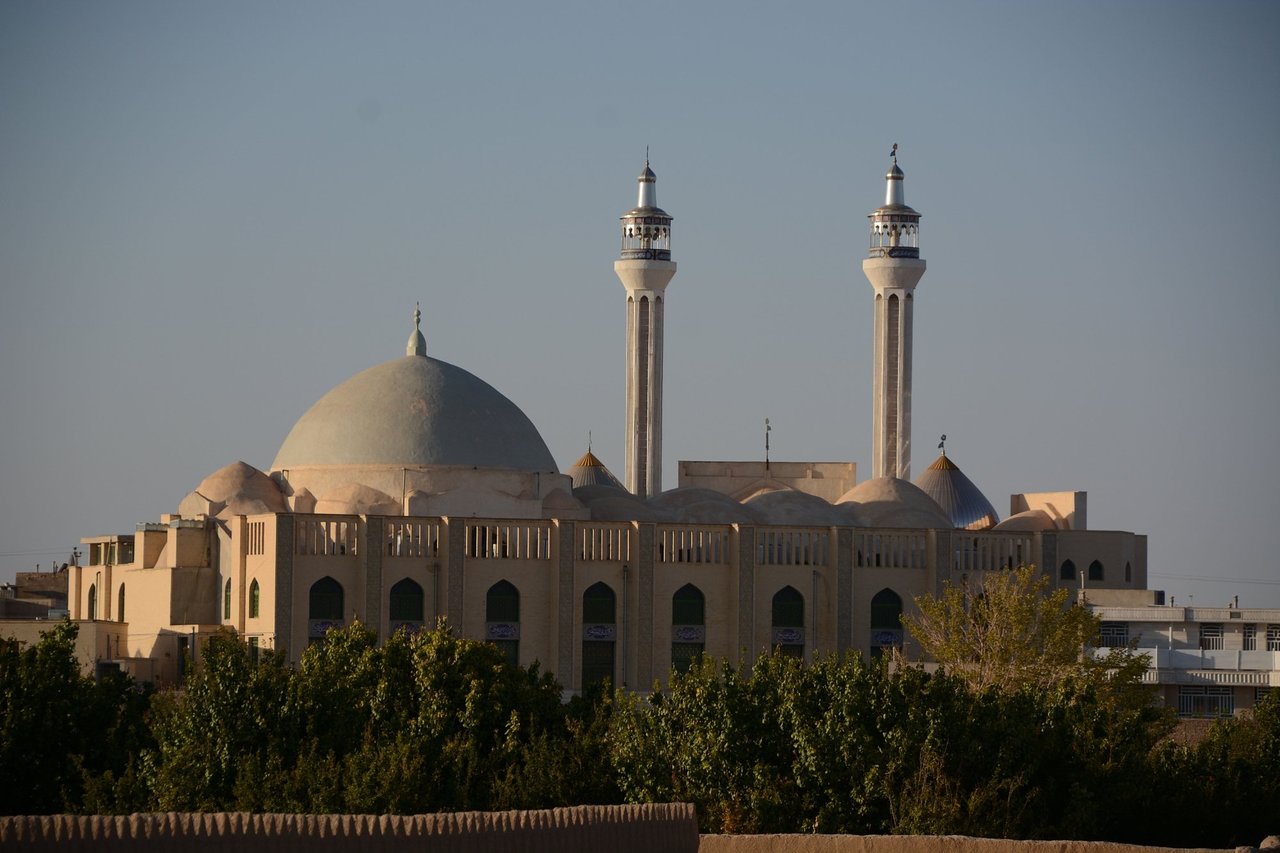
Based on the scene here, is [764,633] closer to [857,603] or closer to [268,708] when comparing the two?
[857,603]

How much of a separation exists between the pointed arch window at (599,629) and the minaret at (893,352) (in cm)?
1130

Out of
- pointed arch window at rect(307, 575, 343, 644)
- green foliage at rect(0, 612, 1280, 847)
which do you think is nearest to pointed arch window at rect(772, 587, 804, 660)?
pointed arch window at rect(307, 575, 343, 644)

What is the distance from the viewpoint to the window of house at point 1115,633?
44688 millimetres

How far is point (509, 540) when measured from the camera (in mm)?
47688

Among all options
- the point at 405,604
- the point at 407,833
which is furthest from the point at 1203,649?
the point at 407,833

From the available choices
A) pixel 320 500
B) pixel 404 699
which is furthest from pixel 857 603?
pixel 404 699

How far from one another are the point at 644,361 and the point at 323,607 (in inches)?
558

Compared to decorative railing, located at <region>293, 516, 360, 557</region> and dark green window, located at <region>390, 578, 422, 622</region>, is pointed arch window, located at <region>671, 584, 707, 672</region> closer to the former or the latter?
dark green window, located at <region>390, 578, 422, 622</region>

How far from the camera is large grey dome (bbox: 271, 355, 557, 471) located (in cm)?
5088

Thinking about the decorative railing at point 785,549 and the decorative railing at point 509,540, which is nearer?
the decorative railing at point 509,540

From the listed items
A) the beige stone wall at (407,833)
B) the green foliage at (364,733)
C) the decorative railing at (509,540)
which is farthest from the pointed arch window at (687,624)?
the beige stone wall at (407,833)

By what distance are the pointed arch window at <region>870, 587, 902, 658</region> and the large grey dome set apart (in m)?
7.60

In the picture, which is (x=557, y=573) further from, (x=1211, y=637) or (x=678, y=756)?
(x=678, y=756)

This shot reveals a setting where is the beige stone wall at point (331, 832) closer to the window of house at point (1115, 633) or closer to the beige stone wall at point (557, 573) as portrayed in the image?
the window of house at point (1115, 633)
